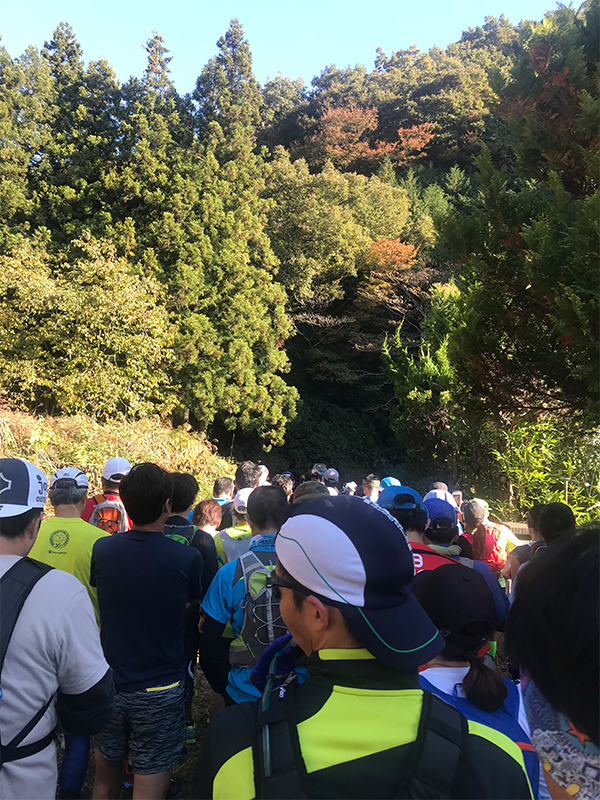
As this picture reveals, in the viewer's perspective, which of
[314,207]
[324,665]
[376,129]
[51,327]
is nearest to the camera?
[324,665]

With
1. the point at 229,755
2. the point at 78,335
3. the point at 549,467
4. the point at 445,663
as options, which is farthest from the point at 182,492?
the point at 78,335

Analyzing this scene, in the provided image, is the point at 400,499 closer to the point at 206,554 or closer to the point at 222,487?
the point at 206,554

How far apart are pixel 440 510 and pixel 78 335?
439 inches

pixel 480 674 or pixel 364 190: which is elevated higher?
pixel 364 190

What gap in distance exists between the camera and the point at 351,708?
104cm

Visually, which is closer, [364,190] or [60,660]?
[60,660]

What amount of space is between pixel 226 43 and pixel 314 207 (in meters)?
8.31

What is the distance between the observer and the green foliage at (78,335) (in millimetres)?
12547

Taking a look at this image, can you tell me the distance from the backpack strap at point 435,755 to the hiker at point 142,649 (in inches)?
68.1

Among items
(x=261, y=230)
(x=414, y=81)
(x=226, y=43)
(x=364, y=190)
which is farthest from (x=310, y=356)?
(x=414, y=81)

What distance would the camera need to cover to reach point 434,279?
19.2 meters

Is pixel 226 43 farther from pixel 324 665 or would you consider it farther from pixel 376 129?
pixel 324 665

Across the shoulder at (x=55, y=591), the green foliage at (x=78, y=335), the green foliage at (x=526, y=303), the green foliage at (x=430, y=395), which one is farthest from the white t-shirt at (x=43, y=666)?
the green foliage at (x=430, y=395)

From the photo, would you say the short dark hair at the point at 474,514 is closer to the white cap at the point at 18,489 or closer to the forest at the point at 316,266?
the forest at the point at 316,266
